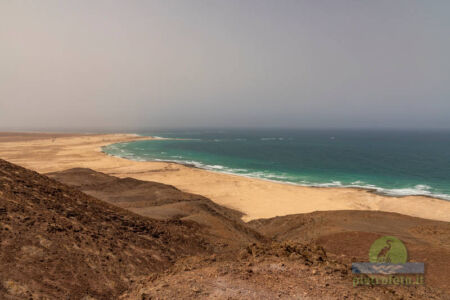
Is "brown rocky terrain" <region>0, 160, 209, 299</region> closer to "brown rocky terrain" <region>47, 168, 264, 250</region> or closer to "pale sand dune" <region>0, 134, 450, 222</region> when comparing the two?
"brown rocky terrain" <region>47, 168, 264, 250</region>

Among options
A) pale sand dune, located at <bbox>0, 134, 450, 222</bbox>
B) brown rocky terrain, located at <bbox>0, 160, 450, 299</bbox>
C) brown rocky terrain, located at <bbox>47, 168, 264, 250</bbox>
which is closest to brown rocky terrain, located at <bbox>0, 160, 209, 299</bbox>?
brown rocky terrain, located at <bbox>0, 160, 450, 299</bbox>

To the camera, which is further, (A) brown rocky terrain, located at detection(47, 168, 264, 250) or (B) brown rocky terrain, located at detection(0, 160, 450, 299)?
(A) brown rocky terrain, located at detection(47, 168, 264, 250)

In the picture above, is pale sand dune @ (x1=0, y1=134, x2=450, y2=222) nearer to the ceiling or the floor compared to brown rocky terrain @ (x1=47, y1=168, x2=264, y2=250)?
nearer to the floor

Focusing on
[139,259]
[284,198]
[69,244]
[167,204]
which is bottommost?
[284,198]

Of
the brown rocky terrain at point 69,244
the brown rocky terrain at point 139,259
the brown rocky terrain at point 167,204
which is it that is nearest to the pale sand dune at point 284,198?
the brown rocky terrain at point 167,204

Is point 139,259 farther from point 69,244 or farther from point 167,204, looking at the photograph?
point 167,204

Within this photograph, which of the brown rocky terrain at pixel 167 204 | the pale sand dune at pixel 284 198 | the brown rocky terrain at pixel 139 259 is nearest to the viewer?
the brown rocky terrain at pixel 139 259

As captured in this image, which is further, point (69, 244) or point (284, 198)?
point (284, 198)

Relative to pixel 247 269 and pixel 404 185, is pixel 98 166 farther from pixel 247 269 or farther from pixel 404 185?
pixel 404 185

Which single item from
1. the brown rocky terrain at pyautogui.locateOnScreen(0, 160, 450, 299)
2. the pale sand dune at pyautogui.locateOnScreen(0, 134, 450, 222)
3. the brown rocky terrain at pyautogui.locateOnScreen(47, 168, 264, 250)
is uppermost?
the brown rocky terrain at pyautogui.locateOnScreen(0, 160, 450, 299)

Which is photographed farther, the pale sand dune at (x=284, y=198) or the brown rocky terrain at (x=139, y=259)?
the pale sand dune at (x=284, y=198)

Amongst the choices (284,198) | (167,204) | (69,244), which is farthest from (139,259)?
(284,198)

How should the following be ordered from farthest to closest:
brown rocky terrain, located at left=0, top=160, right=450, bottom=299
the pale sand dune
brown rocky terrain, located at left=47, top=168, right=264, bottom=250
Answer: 1. the pale sand dune
2. brown rocky terrain, located at left=47, top=168, right=264, bottom=250
3. brown rocky terrain, located at left=0, top=160, right=450, bottom=299

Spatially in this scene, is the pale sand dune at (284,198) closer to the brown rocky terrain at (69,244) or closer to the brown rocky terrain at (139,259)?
the brown rocky terrain at (139,259)
